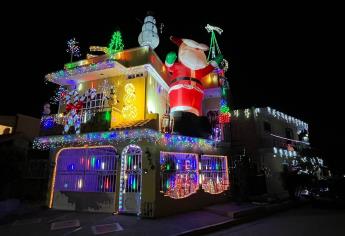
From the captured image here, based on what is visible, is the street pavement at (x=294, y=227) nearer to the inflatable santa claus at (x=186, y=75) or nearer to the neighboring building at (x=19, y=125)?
the inflatable santa claus at (x=186, y=75)

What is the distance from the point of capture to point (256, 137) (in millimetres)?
17641

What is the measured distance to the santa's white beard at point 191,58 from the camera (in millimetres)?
13531

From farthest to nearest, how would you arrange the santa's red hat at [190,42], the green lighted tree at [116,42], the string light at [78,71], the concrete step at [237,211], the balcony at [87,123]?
the green lighted tree at [116,42]
the santa's red hat at [190,42]
the string light at [78,71]
the balcony at [87,123]
the concrete step at [237,211]

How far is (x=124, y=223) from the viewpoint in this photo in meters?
9.47

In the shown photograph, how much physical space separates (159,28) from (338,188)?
14.9 metres

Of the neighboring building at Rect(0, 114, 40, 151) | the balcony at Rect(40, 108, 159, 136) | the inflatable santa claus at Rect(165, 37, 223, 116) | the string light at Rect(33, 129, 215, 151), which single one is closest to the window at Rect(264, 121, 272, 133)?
the string light at Rect(33, 129, 215, 151)

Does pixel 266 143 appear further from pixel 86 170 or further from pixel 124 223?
pixel 86 170

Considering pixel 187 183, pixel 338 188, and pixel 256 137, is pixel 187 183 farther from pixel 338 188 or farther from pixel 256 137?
pixel 338 188

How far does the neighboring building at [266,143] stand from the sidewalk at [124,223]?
540cm

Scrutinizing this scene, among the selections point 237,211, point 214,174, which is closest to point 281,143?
point 214,174

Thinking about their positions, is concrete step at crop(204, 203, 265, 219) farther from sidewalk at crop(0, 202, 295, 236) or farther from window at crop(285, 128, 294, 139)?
window at crop(285, 128, 294, 139)

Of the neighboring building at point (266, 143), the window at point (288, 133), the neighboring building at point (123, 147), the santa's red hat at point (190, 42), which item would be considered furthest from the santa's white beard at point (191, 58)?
the window at point (288, 133)

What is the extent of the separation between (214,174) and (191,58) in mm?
6918

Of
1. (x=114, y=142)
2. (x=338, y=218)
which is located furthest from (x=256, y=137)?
(x=114, y=142)
